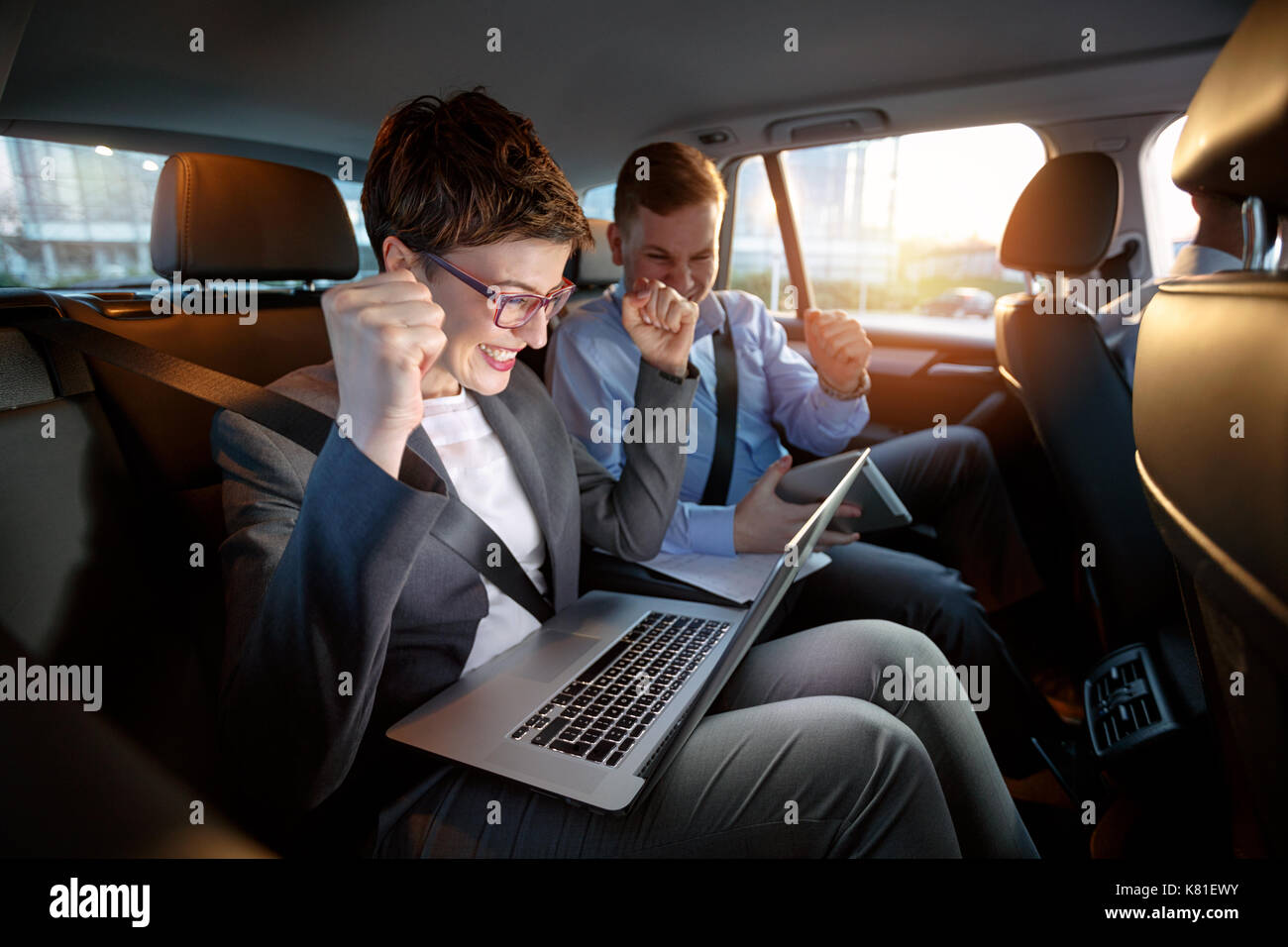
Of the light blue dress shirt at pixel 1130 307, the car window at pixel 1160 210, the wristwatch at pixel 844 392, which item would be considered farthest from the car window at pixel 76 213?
the car window at pixel 1160 210

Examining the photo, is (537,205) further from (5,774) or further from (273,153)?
(273,153)

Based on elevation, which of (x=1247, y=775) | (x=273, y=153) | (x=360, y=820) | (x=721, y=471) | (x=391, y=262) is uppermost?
(x=273, y=153)

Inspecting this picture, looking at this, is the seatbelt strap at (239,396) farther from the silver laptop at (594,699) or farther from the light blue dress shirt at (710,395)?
the light blue dress shirt at (710,395)

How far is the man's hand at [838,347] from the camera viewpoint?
1.73m

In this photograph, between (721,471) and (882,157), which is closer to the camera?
(721,471)

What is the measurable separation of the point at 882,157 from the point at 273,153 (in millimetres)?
1896

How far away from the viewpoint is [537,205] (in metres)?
0.96

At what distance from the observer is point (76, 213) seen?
1.61 m

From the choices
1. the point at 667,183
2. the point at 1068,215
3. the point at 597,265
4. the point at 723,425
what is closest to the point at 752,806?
Result: the point at 723,425

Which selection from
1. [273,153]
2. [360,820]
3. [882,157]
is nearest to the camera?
[360,820]

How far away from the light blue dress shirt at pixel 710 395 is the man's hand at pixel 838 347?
74mm

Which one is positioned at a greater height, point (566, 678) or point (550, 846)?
point (566, 678)

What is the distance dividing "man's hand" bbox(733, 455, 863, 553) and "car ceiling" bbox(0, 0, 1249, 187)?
87 centimetres

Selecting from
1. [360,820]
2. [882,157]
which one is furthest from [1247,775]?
[882,157]
